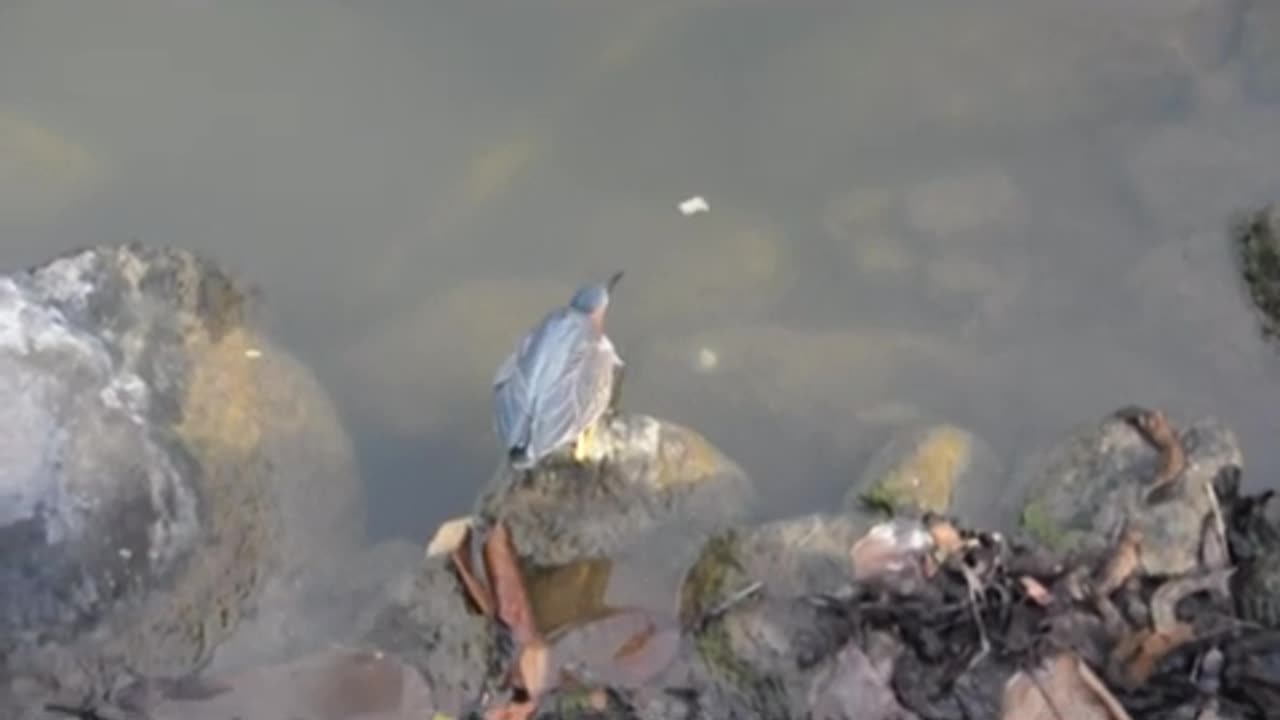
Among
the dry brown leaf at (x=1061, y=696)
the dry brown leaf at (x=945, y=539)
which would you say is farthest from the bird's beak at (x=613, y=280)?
the dry brown leaf at (x=1061, y=696)

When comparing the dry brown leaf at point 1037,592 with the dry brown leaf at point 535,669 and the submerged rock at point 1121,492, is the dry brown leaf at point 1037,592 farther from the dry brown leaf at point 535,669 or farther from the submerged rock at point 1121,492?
the dry brown leaf at point 535,669

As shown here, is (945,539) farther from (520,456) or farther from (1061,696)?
(520,456)

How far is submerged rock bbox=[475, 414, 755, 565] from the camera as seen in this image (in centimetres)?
362

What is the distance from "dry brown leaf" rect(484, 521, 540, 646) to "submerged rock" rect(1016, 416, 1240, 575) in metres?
1.11

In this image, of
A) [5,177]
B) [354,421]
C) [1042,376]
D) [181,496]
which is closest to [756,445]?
[1042,376]

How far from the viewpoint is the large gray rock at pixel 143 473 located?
3.51m

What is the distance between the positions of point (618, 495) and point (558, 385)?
294mm

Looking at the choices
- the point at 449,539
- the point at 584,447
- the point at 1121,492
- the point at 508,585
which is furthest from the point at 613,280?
the point at 1121,492

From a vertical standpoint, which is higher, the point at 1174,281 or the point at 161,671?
the point at 1174,281

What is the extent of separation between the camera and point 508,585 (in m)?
3.51

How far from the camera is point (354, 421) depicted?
4207mm

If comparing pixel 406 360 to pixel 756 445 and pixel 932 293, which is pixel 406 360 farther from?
pixel 932 293

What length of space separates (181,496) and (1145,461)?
2157mm

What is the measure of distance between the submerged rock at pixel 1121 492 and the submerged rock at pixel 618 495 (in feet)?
2.22
